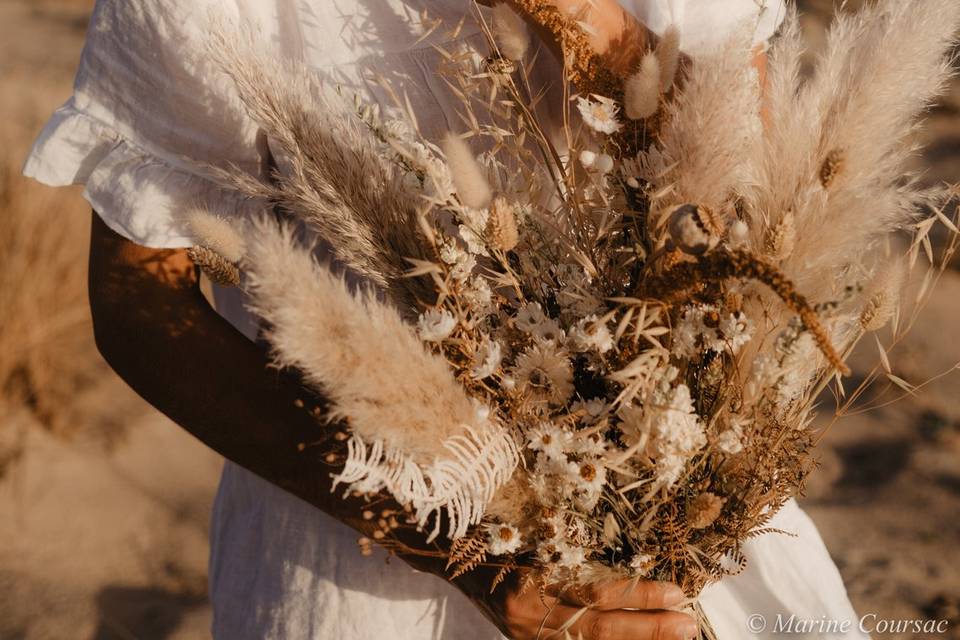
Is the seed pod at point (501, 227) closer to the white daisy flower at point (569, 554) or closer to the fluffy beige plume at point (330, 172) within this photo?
the fluffy beige plume at point (330, 172)

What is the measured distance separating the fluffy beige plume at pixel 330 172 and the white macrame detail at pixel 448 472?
154 millimetres

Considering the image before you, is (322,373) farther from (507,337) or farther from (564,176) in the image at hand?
(564,176)

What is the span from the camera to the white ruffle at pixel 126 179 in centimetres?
87

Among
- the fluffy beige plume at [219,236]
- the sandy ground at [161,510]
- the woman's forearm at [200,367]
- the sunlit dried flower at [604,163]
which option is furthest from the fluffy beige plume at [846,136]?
the sandy ground at [161,510]

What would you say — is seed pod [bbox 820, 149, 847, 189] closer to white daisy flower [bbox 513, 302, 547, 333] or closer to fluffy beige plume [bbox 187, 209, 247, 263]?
white daisy flower [bbox 513, 302, 547, 333]

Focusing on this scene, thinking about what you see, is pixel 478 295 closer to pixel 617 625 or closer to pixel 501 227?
pixel 501 227

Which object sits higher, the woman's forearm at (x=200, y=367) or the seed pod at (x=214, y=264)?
the seed pod at (x=214, y=264)

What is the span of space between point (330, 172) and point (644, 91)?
28 centimetres

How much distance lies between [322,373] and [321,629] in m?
0.59

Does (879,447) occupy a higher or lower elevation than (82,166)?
lower

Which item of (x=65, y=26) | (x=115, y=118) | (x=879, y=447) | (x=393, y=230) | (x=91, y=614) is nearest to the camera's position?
(x=393, y=230)

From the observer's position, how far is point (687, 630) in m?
0.86

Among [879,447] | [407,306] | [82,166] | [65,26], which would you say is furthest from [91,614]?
[65,26]

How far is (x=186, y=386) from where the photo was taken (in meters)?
0.92
